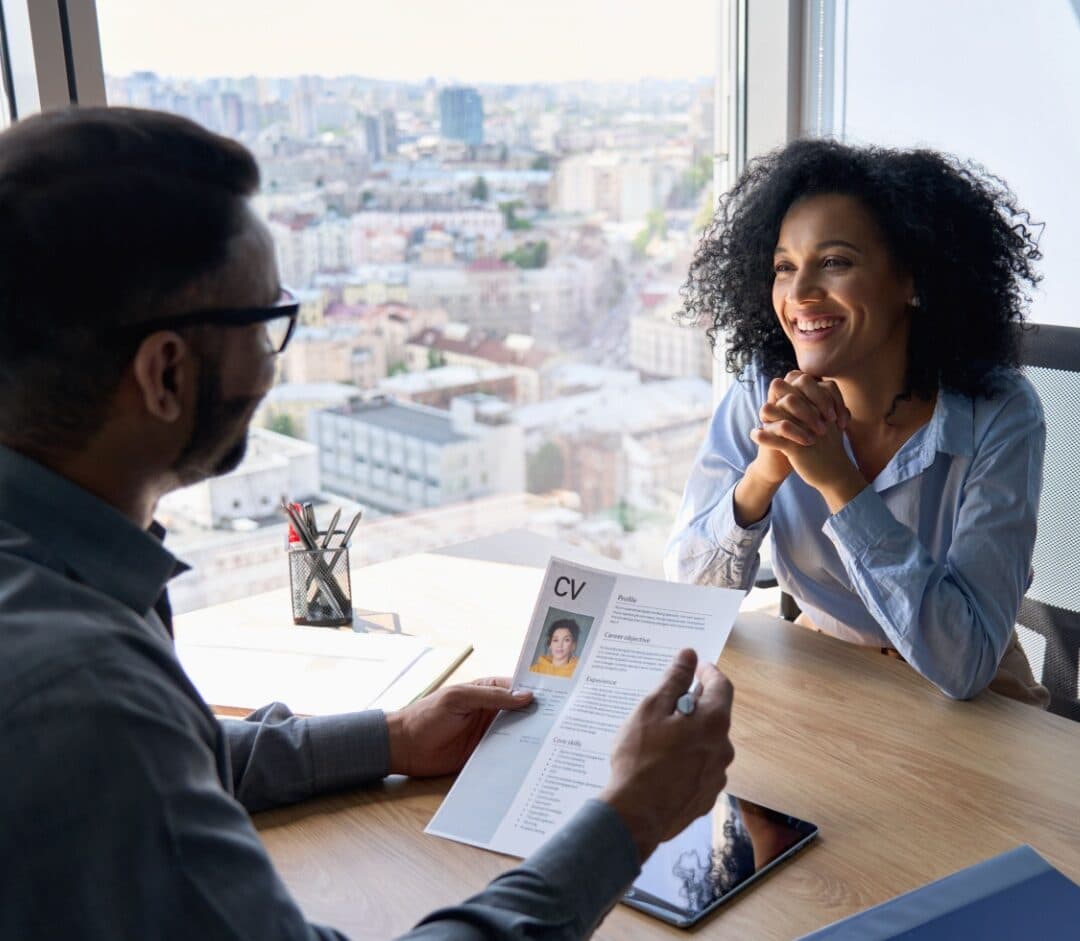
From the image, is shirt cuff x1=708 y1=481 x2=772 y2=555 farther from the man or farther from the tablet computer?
the man

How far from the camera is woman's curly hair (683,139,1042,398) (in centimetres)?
175

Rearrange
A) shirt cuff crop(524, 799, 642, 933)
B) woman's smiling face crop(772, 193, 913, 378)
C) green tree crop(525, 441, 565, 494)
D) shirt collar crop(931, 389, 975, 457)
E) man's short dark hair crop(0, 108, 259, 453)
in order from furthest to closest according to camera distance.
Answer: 1. green tree crop(525, 441, 565, 494)
2. woman's smiling face crop(772, 193, 913, 378)
3. shirt collar crop(931, 389, 975, 457)
4. shirt cuff crop(524, 799, 642, 933)
5. man's short dark hair crop(0, 108, 259, 453)

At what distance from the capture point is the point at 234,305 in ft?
2.73

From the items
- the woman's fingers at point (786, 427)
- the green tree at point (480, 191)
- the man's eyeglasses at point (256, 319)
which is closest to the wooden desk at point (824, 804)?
the woman's fingers at point (786, 427)

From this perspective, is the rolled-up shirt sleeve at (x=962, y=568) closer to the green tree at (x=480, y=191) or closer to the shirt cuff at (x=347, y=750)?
the shirt cuff at (x=347, y=750)

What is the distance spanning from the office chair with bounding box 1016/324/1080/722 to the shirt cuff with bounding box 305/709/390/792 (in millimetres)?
1045

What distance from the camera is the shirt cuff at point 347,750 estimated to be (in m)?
1.19

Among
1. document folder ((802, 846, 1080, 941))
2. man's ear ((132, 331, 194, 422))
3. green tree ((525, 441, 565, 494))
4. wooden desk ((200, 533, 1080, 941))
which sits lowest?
green tree ((525, 441, 565, 494))

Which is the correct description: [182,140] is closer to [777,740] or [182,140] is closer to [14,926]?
[14,926]

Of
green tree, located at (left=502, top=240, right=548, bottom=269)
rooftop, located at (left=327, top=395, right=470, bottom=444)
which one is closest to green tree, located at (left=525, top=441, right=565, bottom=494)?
rooftop, located at (left=327, top=395, right=470, bottom=444)

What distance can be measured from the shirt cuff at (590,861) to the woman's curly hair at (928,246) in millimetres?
1034

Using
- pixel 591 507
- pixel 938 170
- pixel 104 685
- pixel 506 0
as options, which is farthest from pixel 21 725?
pixel 591 507

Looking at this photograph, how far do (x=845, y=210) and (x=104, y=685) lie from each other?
4.64 ft

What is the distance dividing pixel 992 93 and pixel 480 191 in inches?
42.3
